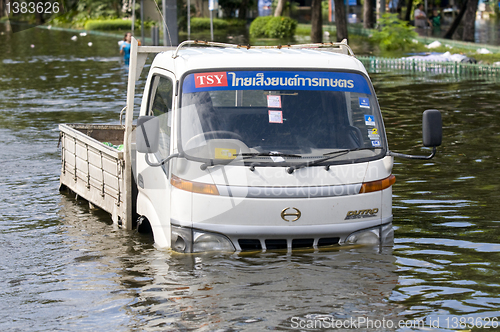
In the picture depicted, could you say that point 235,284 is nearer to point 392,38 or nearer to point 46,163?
point 46,163

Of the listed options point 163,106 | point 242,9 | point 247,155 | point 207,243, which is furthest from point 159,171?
point 242,9

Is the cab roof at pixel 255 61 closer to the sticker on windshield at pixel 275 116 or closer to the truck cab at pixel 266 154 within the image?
the truck cab at pixel 266 154

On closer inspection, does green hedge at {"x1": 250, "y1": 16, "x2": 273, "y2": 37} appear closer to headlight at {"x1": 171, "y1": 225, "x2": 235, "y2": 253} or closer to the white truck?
the white truck

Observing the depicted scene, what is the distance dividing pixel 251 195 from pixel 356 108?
141 centimetres

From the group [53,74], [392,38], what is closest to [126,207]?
[53,74]

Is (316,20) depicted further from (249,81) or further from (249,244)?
(249,244)

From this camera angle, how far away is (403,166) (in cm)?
1225

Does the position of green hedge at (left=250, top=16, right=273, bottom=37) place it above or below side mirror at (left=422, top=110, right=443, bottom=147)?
above

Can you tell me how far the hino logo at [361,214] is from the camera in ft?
Result: 21.4

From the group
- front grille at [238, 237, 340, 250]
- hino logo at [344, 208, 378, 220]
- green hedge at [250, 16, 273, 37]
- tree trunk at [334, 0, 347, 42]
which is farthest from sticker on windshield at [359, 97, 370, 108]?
green hedge at [250, 16, 273, 37]

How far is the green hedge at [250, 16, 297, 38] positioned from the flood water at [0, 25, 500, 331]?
3658 centimetres

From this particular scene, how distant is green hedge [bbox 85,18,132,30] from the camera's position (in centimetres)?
6238

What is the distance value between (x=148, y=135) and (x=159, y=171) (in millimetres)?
670

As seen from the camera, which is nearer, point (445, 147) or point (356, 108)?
point (356, 108)
